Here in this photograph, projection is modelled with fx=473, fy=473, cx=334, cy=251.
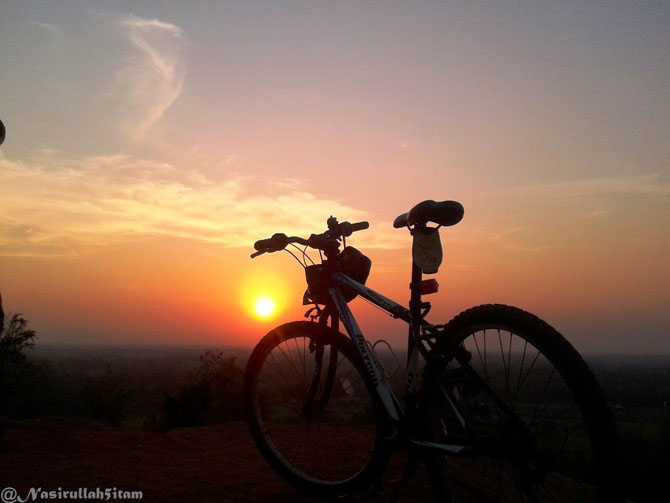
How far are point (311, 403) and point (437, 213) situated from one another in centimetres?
206

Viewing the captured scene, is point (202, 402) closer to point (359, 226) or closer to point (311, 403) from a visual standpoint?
point (311, 403)

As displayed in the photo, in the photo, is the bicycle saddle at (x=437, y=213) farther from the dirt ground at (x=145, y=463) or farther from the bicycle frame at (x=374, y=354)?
the dirt ground at (x=145, y=463)

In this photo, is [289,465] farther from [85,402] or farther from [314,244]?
[85,402]

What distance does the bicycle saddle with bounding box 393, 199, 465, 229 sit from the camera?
3.09m

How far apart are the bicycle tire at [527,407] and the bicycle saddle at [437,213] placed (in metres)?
0.69

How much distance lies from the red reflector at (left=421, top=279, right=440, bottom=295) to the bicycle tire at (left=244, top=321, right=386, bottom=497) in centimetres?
92

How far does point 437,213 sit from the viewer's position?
10.2 feet

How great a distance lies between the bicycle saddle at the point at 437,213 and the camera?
3.09 m

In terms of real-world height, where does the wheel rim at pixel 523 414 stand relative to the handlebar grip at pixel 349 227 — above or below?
below

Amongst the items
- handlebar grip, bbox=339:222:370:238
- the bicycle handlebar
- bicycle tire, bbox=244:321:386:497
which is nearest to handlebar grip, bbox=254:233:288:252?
the bicycle handlebar

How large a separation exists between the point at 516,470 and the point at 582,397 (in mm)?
627

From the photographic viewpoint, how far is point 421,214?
126 inches

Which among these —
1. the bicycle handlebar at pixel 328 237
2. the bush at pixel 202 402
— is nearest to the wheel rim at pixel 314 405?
the bicycle handlebar at pixel 328 237

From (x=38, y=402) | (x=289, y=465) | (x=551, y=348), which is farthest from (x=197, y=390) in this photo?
(x=551, y=348)
